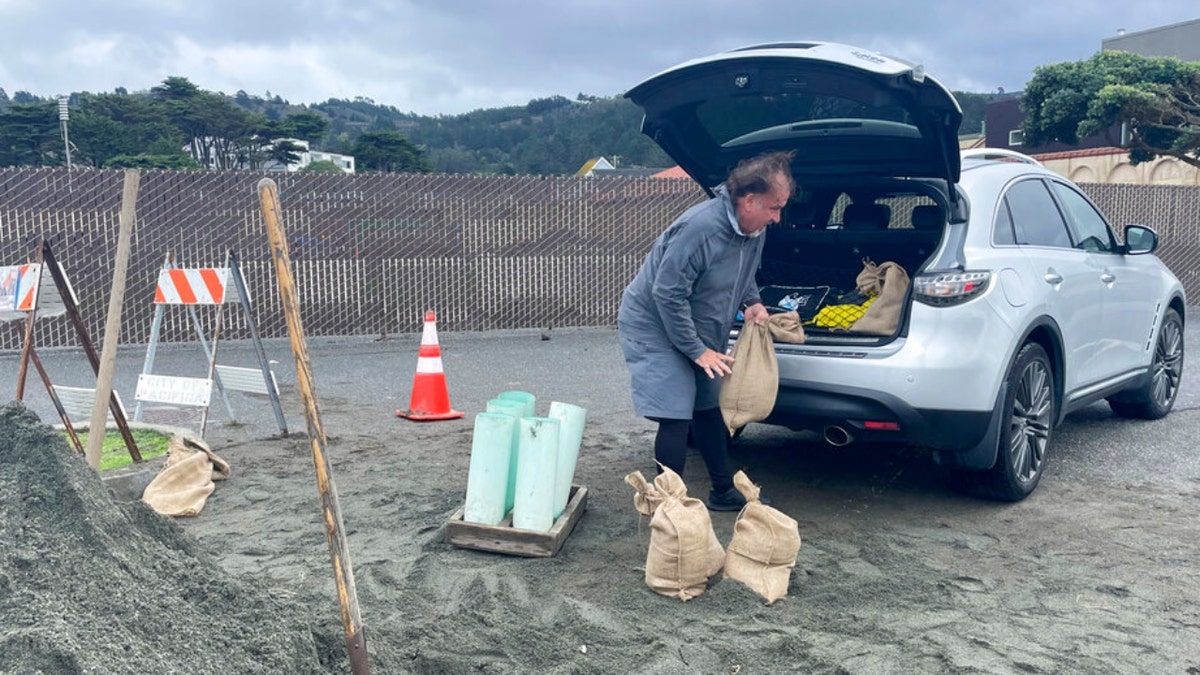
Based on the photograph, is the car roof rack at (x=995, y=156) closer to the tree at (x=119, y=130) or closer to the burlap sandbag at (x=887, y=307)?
the burlap sandbag at (x=887, y=307)

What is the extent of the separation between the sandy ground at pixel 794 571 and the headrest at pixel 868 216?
1.49 m

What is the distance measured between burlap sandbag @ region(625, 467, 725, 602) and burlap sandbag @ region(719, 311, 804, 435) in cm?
81

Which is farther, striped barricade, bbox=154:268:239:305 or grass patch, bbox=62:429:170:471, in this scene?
striped barricade, bbox=154:268:239:305

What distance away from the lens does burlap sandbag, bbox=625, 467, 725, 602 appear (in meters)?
3.83

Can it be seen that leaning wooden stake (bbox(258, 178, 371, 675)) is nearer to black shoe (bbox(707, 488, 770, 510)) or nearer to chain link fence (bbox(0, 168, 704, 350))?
black shoe (bbox(707, 488, 770, 510))

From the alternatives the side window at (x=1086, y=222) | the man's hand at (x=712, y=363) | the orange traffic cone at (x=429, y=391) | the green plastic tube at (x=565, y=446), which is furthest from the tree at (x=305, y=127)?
the man's hand at (x=712, y=363)

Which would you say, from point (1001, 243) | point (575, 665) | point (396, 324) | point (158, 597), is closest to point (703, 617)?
point (575, 665)

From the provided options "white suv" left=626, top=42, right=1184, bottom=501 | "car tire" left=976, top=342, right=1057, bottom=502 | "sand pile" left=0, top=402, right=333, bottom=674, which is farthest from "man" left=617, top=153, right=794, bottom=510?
"sand pile" left=0, top=402, right=333, bottom=674

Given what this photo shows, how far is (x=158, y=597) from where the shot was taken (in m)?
2.79

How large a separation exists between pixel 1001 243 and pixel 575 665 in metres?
3.18

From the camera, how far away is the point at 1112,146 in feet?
98.7

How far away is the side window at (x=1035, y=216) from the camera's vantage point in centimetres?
528

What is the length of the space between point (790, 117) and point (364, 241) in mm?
7821

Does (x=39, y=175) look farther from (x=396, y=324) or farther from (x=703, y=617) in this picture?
(x=703, y=617)
